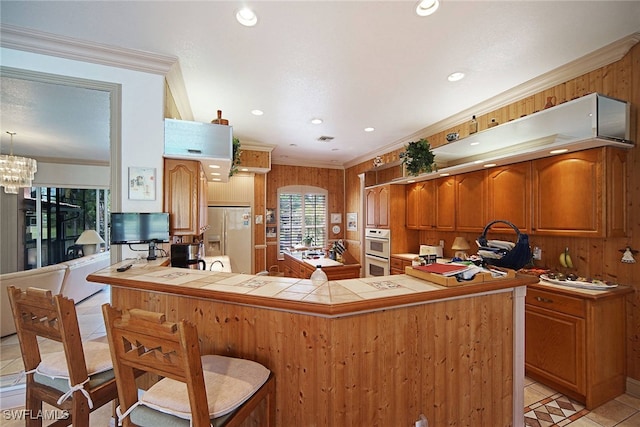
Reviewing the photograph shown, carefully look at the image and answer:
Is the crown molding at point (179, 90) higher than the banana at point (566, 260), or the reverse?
the crown molding at point (179, 90)

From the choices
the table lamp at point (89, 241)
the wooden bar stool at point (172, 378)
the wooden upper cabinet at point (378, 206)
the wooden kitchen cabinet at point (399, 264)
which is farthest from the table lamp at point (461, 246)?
the table lamp at point (89, 241)

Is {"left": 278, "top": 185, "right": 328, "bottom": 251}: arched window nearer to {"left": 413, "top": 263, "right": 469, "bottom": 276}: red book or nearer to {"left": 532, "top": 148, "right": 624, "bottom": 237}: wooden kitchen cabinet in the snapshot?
{"left": 532, "top": 148, "right": 624, "bottom": 237}: wooden kitchen cabinet

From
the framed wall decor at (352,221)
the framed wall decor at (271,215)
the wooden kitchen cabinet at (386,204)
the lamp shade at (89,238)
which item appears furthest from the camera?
the framed wall decor at (352,221)

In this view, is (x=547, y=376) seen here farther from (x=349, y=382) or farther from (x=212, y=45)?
(x=212, y=45)

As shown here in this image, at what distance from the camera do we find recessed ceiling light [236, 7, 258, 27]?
1.77 meters

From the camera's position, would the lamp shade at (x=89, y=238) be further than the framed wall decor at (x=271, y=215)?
No

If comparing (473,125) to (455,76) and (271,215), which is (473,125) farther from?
(271,215)

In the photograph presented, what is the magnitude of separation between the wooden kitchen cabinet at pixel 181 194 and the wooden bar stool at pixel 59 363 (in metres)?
1.24

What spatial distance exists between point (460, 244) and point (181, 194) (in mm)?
3596

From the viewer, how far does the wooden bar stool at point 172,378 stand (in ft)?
2.91

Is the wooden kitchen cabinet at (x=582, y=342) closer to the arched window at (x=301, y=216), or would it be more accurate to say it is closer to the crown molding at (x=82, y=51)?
the crown molding at (x=82, y=51)

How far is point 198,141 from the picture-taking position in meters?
2.53

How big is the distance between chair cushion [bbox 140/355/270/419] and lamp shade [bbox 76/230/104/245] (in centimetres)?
254

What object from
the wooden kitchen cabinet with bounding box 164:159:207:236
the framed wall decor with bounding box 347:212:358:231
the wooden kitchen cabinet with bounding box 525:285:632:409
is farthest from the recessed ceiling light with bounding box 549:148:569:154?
the framed wall decor with bounding box 347:212:358:231
